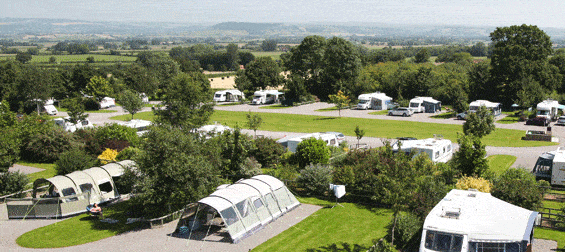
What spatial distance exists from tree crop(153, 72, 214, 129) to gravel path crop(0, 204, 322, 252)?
38.3 ft

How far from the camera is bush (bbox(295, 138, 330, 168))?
2361cm

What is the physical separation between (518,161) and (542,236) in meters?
12.0

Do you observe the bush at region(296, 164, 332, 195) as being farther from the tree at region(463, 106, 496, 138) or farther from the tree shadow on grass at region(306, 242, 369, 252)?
the tree at region(463, 106, 496, 138)

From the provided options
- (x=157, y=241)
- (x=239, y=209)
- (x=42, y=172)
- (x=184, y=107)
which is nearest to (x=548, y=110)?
(x=184, y=107)

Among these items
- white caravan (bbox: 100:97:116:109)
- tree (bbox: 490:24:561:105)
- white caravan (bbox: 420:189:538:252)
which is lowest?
white caravan (bbox: 100:97:116:109)

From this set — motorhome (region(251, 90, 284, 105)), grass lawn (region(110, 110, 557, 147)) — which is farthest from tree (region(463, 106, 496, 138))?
motorhome (region(251, 90, 284, 105))

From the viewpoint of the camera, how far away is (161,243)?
14961 mm

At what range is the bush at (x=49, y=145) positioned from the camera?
2759 cm

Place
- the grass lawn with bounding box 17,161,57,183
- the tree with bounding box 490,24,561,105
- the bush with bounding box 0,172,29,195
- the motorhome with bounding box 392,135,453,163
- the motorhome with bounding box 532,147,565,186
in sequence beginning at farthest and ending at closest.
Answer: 1. the tree with bounding box 490,24,561,105
2. the grass lawn with bounding box 17,161,57,183
3. the motorhome with bounding box 392,135,453,163
4. the bush with bounding box 0,172,29,195
5. the motorhome with bounding box 532,147,565,186

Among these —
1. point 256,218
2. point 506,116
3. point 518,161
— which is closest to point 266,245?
point 256,218

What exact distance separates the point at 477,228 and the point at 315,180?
847cm

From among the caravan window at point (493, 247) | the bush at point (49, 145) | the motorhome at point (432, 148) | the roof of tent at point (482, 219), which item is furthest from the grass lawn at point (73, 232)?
the motorhome at point (432, 148)

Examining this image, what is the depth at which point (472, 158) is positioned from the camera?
66.0ft

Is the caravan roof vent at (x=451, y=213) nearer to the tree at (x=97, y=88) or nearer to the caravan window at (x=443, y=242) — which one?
the caravan window at (x=443, y=242)
